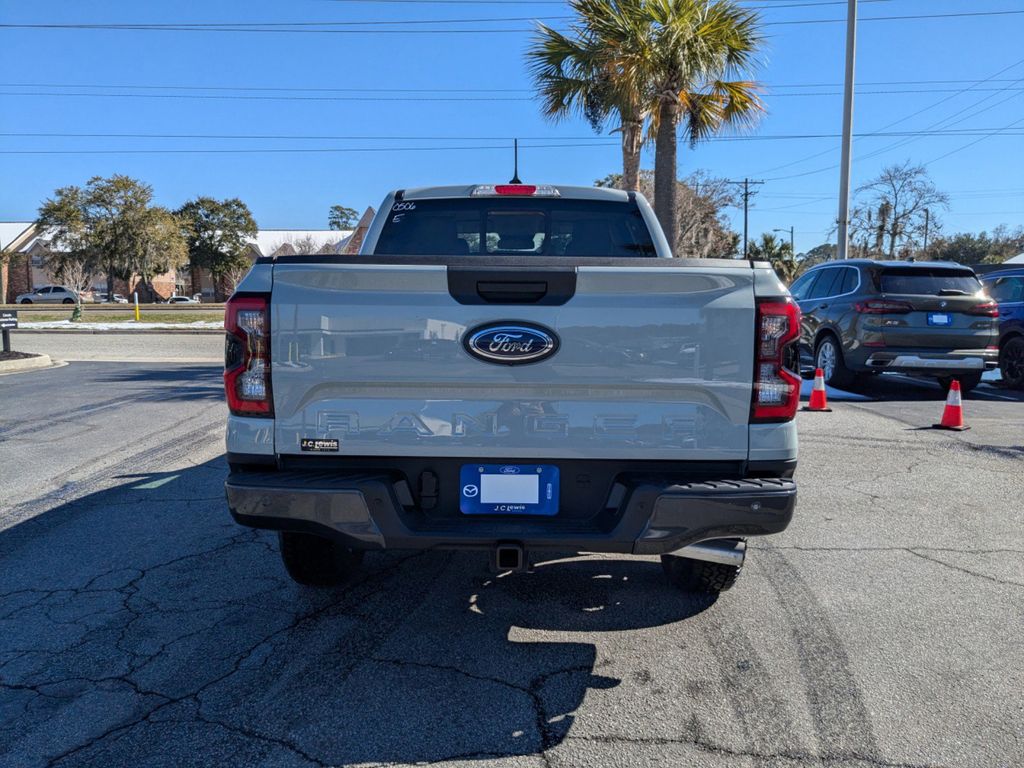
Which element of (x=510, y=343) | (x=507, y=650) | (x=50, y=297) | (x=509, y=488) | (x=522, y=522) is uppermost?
(x=510, y=343)

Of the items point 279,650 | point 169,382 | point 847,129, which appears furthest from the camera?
point 847,129

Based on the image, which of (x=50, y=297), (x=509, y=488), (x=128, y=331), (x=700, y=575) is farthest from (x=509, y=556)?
(x=50, y=297)

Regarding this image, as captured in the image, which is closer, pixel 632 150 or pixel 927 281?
pixel 927 281

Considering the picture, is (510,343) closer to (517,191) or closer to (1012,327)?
(517,191)

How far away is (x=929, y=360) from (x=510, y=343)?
29.6 feet

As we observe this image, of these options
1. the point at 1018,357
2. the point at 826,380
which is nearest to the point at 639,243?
the point at 826,380

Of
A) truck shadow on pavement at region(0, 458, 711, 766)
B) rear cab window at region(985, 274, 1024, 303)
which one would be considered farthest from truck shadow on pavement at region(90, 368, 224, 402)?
rear cab window at region(985, 274, 1024, 303)

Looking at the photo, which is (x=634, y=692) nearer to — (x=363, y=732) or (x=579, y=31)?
(x=363, y=732)

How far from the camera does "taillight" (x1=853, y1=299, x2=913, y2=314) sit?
10.0 meters

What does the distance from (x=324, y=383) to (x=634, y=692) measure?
1669 millimetres

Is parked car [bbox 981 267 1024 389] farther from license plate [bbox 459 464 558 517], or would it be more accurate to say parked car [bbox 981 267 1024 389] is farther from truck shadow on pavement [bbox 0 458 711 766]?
license plate [bbox 459 464 558 517]

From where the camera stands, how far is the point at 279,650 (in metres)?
3.33

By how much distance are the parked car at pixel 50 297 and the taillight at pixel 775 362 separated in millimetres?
64501

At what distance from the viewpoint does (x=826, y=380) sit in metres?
11.4
